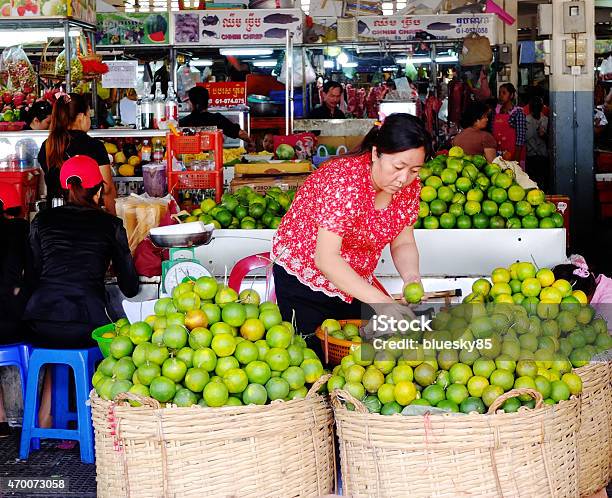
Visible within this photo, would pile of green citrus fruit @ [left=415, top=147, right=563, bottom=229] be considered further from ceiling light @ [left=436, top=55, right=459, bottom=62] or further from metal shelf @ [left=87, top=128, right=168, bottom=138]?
ceiling light @ [left=436, top=55, right=459, bottom=62]

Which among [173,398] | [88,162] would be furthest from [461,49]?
[173,398]

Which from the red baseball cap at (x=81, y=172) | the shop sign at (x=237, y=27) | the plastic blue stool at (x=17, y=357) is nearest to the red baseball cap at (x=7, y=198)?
the red baseball cap at (x=81, y=172)

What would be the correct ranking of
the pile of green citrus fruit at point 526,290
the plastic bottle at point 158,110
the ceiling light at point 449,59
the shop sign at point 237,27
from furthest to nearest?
the ceiling light at point 449,59, the shop sign at point 237,27, the plastic bottle at point 158,110, the pile of green citrus fruit at point 526,290

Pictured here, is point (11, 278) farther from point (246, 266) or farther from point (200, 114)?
point (200, 114)

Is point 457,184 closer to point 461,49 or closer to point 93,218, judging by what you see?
point 93,218

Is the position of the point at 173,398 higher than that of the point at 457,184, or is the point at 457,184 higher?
the point at 457,184

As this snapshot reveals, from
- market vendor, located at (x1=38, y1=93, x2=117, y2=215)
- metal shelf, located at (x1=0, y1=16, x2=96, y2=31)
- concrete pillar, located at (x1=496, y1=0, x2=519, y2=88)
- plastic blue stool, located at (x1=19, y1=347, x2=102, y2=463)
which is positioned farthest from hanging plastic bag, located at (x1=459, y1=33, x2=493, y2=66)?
plastic blue stool, located at (x1=19, y1=347, x2=102, y2=463)

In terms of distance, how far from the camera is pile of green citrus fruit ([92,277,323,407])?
119 inches

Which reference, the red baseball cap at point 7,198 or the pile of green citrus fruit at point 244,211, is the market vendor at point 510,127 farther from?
the red baseball cap at point 7,198

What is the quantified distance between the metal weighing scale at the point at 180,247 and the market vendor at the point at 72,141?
71.5 inches

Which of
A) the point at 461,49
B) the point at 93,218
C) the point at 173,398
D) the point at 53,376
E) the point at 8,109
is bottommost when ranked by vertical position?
the point at 53,376

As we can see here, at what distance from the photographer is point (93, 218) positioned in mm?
4703

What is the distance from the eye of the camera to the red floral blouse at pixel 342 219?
343cm

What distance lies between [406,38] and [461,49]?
0.70 metres
